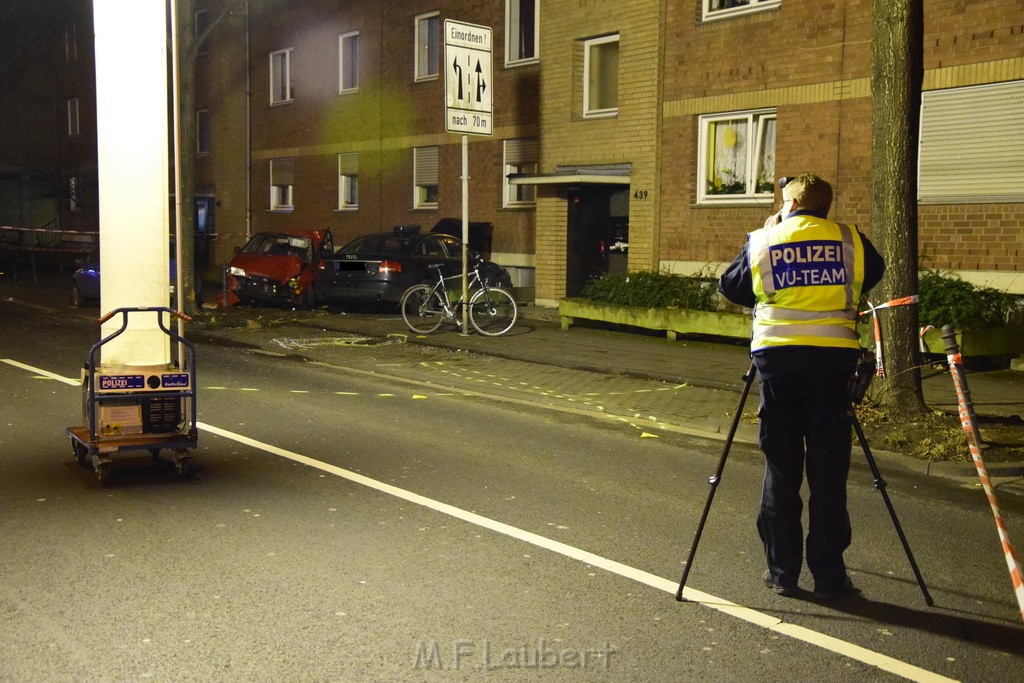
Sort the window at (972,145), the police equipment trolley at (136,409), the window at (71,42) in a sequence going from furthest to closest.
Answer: the window at (71,42)
the window at (972,145)
the police equipment trolley at (136,409)

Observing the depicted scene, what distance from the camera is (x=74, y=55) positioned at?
143 ft

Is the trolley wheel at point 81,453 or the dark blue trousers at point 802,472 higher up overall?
the dark blue trousers at point 802,472

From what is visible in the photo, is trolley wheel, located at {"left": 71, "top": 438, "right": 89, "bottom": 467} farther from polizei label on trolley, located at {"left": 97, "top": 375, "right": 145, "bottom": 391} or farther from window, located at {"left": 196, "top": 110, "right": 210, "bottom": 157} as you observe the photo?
window, located at {"left": 196, "top": 110, "right": 210, "bottom": 157}

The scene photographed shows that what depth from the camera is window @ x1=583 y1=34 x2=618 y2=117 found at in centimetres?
2067

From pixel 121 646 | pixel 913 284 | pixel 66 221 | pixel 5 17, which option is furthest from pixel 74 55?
pixel 121 646

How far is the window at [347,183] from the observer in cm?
2856

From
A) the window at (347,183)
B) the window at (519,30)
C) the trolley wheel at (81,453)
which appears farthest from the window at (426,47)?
the trolley wheel at (81,453)

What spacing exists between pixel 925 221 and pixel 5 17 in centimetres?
4010

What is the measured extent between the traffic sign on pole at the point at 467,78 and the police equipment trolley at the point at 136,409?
9.01 meters

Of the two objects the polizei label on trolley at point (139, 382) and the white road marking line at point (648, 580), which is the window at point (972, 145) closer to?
the white road marking line at point (648, 580)

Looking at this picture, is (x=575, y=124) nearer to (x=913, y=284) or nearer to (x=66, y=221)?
(x=913, y=284)

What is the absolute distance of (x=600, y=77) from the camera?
20906mm

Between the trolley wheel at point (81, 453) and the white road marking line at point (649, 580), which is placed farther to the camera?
the trolley wheel at point (81, 453)

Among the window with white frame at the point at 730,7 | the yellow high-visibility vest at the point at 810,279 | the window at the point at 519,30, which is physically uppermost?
the window at the point at 519,30
